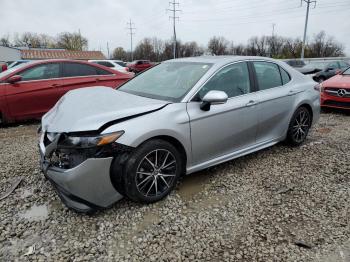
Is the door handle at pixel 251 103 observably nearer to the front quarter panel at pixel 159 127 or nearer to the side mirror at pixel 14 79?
the front quarter panel at pixel 159 127

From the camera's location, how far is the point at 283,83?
4.41 metres

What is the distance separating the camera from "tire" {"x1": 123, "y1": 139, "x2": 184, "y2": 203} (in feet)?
9.02

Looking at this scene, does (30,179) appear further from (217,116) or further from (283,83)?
(283,83)

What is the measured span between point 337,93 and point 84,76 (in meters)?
6.31

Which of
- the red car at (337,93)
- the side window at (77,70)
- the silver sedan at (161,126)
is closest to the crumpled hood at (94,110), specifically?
the silver sedan at (161,126)

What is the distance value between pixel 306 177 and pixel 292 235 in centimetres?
134

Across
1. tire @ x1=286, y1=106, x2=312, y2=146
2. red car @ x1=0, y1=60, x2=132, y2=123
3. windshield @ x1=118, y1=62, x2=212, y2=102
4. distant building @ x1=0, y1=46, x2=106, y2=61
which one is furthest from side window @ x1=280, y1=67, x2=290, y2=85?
distant building @ x1=0, y1=46, x2=106, y2=61

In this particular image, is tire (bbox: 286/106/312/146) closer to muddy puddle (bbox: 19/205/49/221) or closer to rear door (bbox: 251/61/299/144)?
rear door (bbox: 251/61/299/144)

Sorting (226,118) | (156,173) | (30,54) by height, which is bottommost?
(156,173)

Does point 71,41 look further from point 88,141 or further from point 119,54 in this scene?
point 88,141

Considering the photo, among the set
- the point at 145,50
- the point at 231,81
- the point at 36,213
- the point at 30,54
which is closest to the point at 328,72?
the point at 231,81

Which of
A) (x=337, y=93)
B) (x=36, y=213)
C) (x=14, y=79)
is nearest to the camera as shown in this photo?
(x=36, y=213)

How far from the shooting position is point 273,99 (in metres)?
4.07

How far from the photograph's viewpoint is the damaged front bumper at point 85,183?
2535 millimetres
